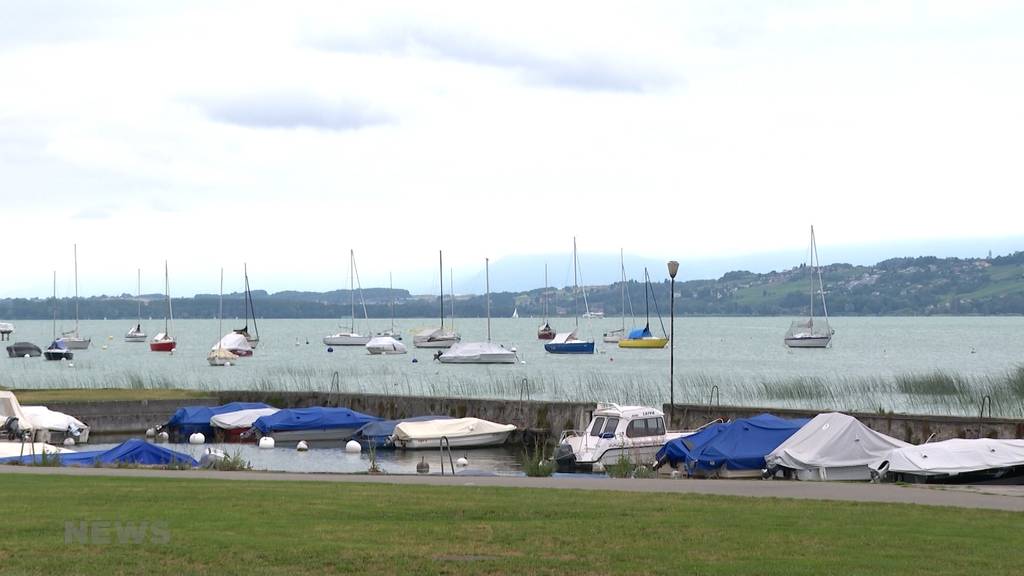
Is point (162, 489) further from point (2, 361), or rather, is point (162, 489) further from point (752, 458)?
point (2, 361)

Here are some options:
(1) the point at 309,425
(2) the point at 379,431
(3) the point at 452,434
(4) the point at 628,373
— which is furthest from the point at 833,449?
(4) the point at 628,373

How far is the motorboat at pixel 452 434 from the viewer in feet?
156

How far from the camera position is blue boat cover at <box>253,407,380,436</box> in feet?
168

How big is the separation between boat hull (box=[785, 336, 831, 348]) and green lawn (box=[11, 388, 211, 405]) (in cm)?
10132

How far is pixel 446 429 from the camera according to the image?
1901 inches

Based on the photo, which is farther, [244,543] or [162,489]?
[162,489]

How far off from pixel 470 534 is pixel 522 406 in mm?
34637

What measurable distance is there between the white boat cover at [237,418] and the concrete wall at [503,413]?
14.0ft

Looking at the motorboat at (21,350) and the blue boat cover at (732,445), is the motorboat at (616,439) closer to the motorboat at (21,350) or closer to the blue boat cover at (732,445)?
the blue boat cover at (732,445)

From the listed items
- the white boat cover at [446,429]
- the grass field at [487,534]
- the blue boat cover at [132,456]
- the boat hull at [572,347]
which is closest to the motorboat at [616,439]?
the white boat cover at [446,429]

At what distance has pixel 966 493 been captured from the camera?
68.9 feet

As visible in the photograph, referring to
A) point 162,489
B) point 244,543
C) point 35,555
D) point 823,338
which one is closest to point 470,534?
point 244,543

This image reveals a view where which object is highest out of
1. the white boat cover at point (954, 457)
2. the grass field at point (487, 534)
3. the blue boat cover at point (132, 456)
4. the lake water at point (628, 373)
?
the grass field at point (487, 534)

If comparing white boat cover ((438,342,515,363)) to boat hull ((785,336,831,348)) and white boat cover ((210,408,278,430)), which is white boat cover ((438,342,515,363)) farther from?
white boat cover ((210,408,278,430))
